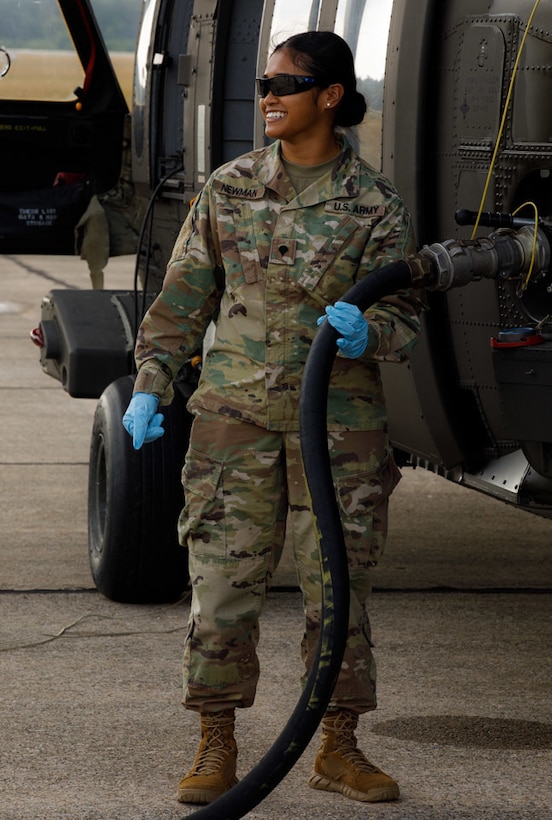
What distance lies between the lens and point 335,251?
3.72m

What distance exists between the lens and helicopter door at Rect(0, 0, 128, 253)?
7.07 meters

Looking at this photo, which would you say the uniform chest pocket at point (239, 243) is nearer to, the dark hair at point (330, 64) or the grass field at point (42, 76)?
the dark hair at point (330, 64)

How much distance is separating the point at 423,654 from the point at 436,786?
1.23 m

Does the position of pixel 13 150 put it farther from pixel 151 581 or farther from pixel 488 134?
pixel 488 134

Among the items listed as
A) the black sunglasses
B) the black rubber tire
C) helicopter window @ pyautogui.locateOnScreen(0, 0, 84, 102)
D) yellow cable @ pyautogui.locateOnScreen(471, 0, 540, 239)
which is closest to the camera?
the black sunglasses

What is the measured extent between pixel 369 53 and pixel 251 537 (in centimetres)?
172

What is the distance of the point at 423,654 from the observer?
5.12 metres

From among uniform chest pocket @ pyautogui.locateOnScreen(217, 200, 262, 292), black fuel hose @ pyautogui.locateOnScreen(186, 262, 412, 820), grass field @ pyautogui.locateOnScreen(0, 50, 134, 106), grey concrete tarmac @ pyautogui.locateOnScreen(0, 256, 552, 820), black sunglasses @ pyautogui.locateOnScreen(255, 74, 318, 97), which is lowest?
grey concrete tarmac @ pyautogui.locateOnScreen(0, 256, 552, 820)

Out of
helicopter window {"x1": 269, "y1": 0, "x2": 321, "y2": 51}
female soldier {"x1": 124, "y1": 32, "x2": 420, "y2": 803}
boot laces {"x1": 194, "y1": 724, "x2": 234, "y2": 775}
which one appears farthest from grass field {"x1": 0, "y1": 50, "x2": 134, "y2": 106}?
boot laces {"x1": 194, "y1": 724, "x2": 234, "y2": 775}

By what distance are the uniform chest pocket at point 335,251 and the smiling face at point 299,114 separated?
0.63 ft

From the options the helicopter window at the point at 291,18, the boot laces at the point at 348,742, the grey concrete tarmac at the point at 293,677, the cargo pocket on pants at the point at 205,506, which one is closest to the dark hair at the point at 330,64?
the cargo pocket on pants at the point at 205,506

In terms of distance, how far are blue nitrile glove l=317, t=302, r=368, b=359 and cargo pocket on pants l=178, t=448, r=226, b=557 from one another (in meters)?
0.50

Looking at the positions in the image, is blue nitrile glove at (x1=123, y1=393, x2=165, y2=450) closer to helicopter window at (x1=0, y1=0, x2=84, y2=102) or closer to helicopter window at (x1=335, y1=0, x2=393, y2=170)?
helicopter window at (x1=335, y1=0, x2=393, y2=170)

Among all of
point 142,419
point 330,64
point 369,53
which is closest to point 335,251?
point 330,64
